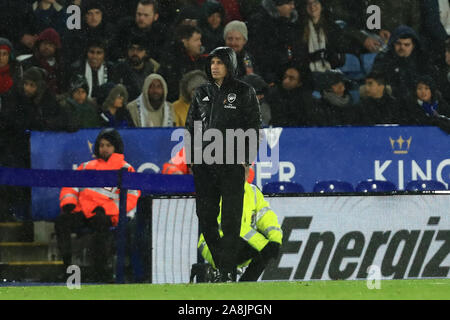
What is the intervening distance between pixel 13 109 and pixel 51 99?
44cm

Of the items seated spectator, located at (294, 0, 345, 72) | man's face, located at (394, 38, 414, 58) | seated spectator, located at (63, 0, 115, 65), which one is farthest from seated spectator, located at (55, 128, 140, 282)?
man's face, located at (394, 38, 414, 58)

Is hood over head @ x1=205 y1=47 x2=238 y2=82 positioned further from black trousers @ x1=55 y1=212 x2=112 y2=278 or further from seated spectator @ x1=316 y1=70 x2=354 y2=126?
seated spectator @ x1=316 y1=70 x2=354 y2=126

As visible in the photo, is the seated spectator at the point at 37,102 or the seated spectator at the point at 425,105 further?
the seated spectator at the point at 425,105

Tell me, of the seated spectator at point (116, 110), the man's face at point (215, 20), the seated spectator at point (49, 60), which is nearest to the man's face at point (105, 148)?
the seated spectator at point (116, 110)

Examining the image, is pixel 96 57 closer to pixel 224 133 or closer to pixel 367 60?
pixel 367 60

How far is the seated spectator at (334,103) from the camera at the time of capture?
11.8 meters

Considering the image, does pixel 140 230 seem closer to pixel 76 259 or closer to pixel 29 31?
pixel 76 259

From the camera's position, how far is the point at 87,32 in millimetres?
12586

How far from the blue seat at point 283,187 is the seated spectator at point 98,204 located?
136 centimetres

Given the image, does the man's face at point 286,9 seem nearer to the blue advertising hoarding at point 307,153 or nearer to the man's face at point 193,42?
the man's face at point 193,42

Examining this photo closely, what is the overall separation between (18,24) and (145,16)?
5.67 feet

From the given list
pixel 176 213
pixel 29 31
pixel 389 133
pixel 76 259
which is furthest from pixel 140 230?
pixel 29 31

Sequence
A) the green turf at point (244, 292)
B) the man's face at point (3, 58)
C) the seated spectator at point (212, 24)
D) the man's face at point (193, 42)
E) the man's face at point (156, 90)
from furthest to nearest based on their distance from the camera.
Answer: the seated spectator at point (212, 24) → the man's face at point (193, 42) → the man's face at point (3, 58) → the man's face at point (156, 90) → the green turf at point (244, 292)

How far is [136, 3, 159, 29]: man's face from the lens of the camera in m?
12.5
